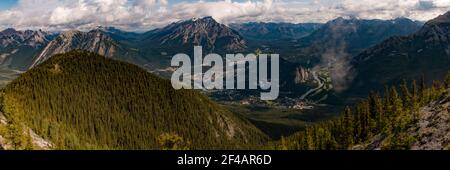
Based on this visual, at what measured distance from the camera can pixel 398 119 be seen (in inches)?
6919

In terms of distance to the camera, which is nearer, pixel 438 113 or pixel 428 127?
pixel 428 127
